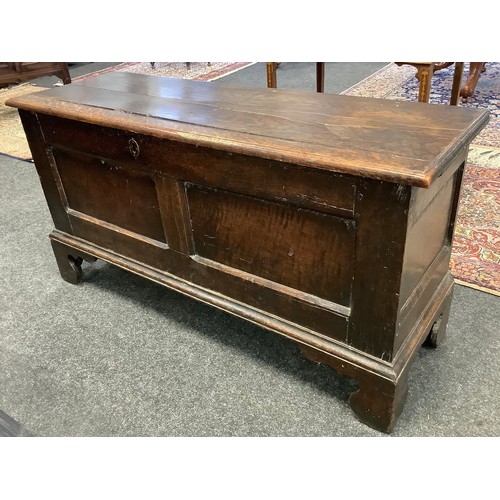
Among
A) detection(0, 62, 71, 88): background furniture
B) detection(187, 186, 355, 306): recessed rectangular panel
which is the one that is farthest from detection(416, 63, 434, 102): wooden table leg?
detection(0, 62, 71, 88): background furniture

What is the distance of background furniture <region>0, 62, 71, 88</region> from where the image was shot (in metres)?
3.58

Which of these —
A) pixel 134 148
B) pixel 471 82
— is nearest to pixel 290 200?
pixel 134 148

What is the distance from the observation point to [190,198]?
1.27 metres

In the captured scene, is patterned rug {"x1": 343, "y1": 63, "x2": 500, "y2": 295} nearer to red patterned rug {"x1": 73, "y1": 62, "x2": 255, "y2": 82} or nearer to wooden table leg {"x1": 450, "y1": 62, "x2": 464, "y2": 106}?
wooden table leg {"x1": 450, "y1": 62, "x2": 464, "y2": 106}

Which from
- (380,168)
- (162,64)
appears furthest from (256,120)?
(162,64)

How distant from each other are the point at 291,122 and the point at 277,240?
0.89 ft

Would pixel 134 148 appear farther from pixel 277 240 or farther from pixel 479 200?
pixel 479 200

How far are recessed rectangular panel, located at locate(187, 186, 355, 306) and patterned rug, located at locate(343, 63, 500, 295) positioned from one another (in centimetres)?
75

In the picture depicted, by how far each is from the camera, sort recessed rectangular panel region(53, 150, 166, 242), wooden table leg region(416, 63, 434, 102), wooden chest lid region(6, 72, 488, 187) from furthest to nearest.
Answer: wooden table leg region(416, 63, 434, 102) < recessed rectangular panel region(53, 150, 166, 242) < wooden chest lid region(6, 72, 488, 187)

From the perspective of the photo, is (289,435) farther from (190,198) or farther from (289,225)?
(190,198)

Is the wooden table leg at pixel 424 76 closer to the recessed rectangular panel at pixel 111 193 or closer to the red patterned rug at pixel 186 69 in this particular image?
the recessed rectangular panel at pixel 111 193

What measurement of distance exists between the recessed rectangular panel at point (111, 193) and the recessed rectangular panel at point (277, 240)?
165mm

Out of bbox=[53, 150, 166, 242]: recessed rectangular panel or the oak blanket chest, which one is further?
bbox=[53, 150, 166, 242]: recessed rectangular panel

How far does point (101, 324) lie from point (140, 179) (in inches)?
20.7
